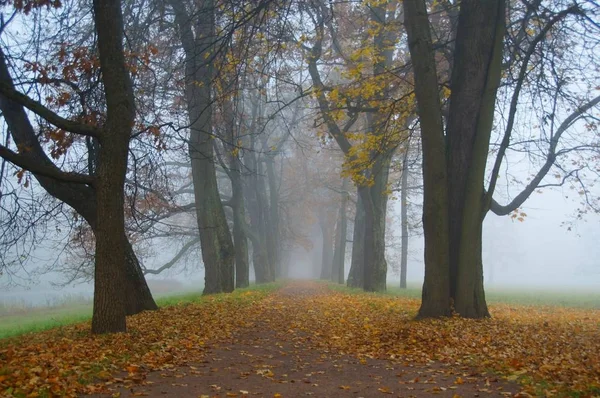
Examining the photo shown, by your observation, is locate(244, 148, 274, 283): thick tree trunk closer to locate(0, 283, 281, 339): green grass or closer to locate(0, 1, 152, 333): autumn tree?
locate(0, 283, 281, 339): green grass

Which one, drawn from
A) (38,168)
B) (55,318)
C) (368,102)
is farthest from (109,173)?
(55,318)

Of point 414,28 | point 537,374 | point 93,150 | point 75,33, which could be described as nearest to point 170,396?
point 537,374

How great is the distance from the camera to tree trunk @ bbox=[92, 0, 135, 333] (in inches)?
298

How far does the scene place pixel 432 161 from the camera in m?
9.41

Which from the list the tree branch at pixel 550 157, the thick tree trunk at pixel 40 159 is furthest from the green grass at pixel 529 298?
the thick tree trunk at pixel 40 159

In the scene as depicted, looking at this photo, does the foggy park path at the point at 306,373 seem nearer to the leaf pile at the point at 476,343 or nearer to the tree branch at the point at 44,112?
the leaf pile at the point at 476,343

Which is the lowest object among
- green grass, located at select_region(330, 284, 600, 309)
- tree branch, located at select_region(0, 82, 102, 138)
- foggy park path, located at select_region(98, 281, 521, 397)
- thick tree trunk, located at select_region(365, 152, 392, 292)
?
green grass, located at select_region(330, 284, 600, 309)

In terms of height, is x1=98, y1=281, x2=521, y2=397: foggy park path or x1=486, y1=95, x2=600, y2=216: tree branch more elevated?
x1=486, y1=95, x2=600, y2=216: tree branch

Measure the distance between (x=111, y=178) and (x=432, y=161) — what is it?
5461mm

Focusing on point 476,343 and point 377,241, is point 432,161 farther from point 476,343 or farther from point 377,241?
point 377,241

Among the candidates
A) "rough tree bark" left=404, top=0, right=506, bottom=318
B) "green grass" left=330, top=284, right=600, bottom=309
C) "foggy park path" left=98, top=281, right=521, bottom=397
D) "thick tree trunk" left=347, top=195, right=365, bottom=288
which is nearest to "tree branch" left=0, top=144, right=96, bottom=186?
"foggy park path" left=98, top=281, right=521, bottom=397

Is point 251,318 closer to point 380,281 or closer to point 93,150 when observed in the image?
point 93,150

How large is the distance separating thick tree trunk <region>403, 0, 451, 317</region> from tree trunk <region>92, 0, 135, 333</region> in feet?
16.5

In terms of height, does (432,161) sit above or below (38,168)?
above
